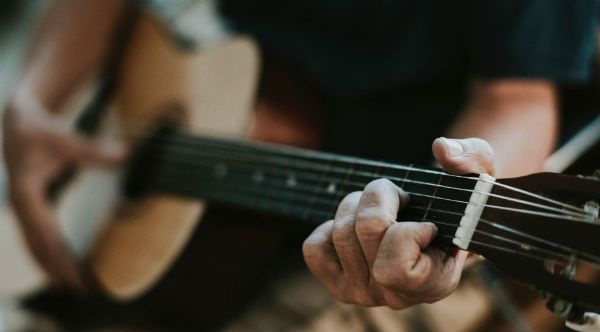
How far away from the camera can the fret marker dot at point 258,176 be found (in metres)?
0.86

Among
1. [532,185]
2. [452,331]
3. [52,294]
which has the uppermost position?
[532,185]

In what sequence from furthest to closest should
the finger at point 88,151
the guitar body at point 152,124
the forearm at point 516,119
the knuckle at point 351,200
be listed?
the finger at point 88,151 → the guitar body at point 152,124 → the forearm at point 516,119 → the knuckle at point 351,200

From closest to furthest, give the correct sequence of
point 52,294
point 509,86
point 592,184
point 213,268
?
point 592,184, point 509,86, point 213,268, point 52,294

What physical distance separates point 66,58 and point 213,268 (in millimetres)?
553

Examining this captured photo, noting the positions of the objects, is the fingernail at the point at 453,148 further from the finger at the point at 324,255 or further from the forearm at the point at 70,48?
the forearm at the point at 70,48

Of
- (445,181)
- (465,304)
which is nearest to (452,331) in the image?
(465,304)

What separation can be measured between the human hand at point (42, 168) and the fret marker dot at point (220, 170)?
0.26 metres

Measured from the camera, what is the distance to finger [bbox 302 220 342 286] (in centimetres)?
62

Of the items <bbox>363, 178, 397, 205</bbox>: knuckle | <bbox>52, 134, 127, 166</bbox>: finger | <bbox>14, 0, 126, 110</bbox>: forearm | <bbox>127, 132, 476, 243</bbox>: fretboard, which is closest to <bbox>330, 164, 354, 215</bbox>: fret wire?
<bbox>127, 132, 476, 243</bbox>: fretboard

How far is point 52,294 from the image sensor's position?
1.26 m

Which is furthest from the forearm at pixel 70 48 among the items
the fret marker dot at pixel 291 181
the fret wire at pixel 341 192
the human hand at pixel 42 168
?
the fret wire at pixel 341 192

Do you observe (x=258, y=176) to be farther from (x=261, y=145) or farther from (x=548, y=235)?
(x=548, y=235)

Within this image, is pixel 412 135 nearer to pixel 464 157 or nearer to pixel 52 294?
pixel 464 157

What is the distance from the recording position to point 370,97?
1.06 meters
